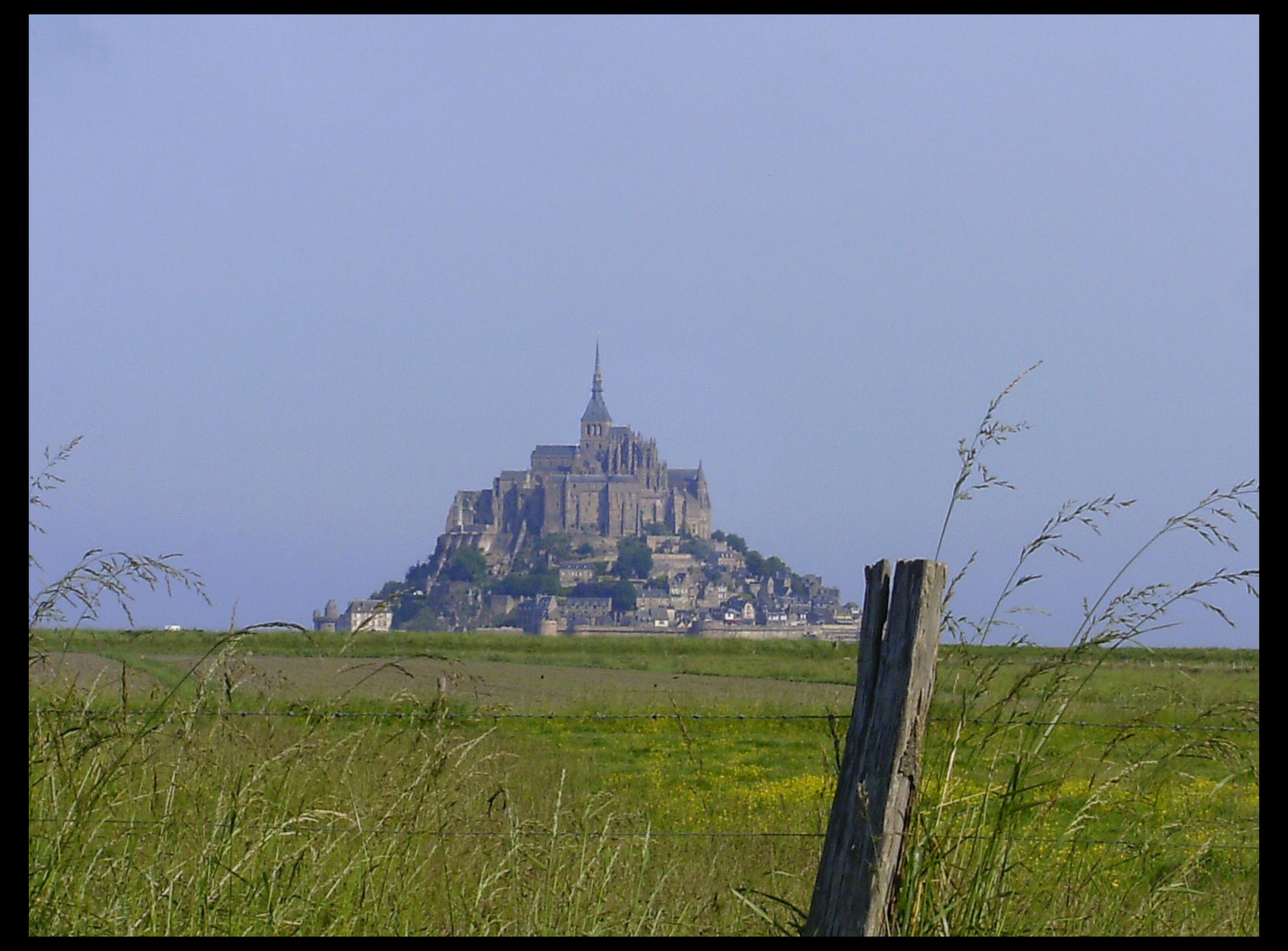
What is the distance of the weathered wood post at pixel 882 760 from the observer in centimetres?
283

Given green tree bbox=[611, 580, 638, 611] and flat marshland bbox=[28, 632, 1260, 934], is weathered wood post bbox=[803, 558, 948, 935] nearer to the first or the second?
flat marshland bbox=[28, 632, 1260, 934]

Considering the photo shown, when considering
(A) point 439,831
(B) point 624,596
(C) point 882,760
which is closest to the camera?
(C) point 882,760

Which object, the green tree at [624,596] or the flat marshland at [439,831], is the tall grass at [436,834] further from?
the green tree at [624,596]

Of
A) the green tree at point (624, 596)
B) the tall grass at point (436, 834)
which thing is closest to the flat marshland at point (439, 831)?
the tall grass at point (436, 834)

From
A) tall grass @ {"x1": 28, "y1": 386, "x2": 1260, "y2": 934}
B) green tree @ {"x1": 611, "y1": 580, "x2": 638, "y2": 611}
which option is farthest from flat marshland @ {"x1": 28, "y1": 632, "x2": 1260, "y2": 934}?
green tree @ {"x1": 611, "y1": 580, "x2": 638, "y2": 611}

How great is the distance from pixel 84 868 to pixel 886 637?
230 cm

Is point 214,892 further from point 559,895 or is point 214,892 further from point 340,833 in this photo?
point 559,895

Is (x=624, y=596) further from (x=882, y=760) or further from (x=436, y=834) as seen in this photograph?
(x=882, y=760)

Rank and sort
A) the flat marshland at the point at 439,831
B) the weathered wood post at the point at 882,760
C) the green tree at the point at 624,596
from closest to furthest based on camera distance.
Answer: the weathered wood post at the point at 882,760
the flat marshland at the point at 439,831
the green tree at the point at 624,596

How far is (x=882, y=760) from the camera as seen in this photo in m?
2.88

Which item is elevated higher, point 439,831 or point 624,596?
point 624,596

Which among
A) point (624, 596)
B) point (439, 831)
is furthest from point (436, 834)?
point (624, 596)
